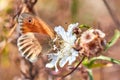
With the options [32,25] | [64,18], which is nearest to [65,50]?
[32,25]

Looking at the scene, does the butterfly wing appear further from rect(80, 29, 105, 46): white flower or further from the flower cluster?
rect(80, 29, 105, 46): white flower

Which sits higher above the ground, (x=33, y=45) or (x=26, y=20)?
(x=26, y=20)

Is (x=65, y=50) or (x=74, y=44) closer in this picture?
(x=74, y=44)

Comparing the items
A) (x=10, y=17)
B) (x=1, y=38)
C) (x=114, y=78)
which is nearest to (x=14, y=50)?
(x=1, y=38)

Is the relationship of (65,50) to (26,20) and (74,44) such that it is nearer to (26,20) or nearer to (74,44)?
(74,44)

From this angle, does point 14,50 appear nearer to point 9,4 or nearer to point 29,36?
point 9,4

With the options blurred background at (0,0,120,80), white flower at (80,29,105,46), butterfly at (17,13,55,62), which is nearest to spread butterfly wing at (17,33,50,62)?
butterfly at (17,13,55,62)
